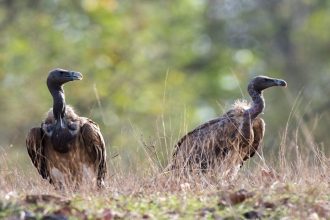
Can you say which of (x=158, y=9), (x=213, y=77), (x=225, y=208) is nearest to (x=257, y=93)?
(x=225, y=208)

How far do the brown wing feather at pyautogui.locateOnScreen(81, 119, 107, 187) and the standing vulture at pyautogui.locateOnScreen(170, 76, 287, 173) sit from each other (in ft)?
2.62

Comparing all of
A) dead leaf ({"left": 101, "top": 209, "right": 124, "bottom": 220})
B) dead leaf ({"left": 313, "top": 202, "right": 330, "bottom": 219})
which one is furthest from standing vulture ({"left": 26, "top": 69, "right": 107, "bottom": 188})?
dead leaf ({"left": 313, "top": 202, "right": 330, "bottom": 219})

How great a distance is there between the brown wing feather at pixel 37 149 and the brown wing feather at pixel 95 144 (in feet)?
1.57

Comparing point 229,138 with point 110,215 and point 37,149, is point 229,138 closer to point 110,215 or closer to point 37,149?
point 37,149

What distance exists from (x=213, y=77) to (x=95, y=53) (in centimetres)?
1051

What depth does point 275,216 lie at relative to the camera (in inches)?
412

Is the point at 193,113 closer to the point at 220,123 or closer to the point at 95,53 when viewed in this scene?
the point at 95,53

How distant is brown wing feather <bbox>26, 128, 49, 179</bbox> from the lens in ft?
44.5

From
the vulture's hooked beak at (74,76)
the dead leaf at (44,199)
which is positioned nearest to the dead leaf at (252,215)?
the dead leaf at (44,199)

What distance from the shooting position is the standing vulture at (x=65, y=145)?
1356cm

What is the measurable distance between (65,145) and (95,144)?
1.09 feet

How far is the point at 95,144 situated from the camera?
13.6 m

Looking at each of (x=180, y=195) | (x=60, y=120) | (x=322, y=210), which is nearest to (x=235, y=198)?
(x=180, y=195)

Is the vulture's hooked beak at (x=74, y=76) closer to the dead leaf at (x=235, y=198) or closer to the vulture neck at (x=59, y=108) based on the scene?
the vulture neck at (x=59, y=108)
